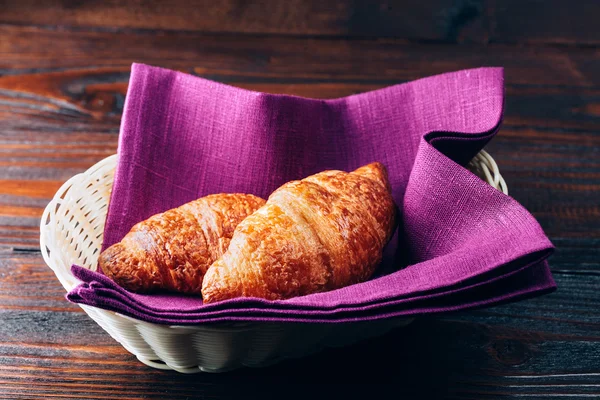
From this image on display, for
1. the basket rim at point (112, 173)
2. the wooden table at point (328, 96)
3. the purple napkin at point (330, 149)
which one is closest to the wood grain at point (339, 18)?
the wooden table at point (328, 96)

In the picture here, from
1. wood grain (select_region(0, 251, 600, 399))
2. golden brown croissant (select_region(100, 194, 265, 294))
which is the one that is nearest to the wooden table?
wood grain (select_region(0, 251, 600, 399))

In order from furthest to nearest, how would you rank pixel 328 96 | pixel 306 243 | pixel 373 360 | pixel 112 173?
pixel 328 96
pixel 112 173
pixel 373 360
pixel 306 243

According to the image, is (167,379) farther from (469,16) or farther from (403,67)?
(469,16)

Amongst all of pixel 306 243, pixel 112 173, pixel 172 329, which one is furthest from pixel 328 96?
pixel 172 329

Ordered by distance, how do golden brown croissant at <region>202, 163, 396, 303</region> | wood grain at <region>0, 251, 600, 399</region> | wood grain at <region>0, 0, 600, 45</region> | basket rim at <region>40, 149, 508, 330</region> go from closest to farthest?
1. basket rim at <region>40, 149, 508, 330</region>
2. golden brown croissant at <region>202, 163, 396, 303</region>
3. wood grain at <region>0, 251, 600, 399</region>
4. wood grain at <region>0, 0, 600, 45</region>

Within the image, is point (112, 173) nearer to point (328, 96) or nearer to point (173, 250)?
point (173, 250)

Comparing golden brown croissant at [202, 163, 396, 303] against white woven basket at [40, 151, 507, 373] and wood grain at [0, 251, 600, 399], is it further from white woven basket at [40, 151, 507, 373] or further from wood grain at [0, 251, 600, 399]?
wood grain at [0, 251, 600, 399]

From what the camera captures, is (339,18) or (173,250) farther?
(339,18)
